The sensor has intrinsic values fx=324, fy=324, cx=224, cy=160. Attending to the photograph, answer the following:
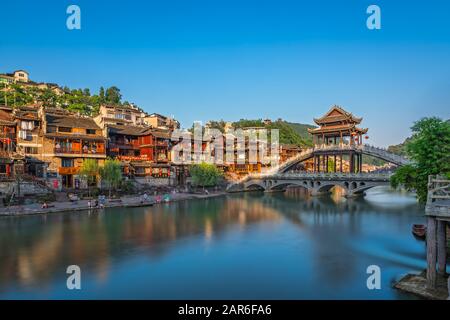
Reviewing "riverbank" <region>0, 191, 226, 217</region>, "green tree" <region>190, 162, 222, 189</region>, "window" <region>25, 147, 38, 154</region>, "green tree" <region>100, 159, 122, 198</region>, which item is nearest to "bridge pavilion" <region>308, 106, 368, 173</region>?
"green tree" <region>190, 162, 222, 189</region>

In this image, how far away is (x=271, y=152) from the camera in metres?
95.6

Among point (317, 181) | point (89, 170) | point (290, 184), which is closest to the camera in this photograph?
point (89, 170)

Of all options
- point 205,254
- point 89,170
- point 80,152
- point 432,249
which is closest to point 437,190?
point 432,249

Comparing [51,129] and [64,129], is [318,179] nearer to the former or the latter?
[64,129]

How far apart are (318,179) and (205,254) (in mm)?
43691

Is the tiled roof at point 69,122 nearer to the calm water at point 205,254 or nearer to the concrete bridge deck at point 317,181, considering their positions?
the calm water at point 205,254

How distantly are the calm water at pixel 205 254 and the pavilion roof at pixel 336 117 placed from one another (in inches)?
1081

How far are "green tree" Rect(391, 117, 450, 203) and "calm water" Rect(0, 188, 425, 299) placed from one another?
18.1 feet

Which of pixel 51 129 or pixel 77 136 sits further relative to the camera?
pixel 77 136

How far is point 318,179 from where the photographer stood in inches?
2522

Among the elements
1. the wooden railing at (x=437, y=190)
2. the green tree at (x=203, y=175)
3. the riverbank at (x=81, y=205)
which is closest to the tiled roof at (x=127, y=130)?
the green tree at (x=203, y=175)

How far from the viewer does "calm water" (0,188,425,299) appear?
59.8 ft

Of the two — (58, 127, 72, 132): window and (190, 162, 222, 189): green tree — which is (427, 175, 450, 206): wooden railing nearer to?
(190, 162, 222, 189): green tree
